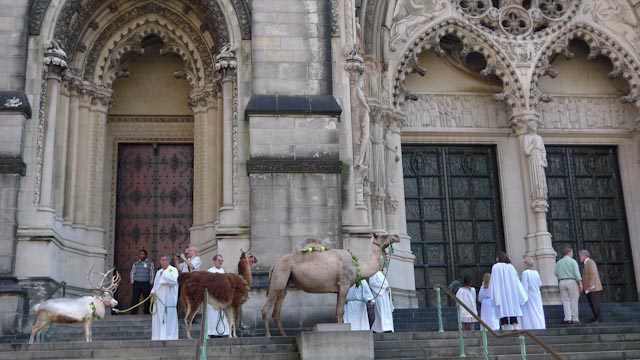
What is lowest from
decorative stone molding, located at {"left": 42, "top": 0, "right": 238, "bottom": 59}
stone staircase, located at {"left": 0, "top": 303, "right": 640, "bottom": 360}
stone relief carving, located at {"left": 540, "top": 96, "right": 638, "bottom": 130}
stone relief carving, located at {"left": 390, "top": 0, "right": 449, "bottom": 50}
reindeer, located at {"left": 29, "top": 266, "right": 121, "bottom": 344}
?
stone staircase, located at {"left": 0, "top": 303, "right": 640, "bottom": 360}

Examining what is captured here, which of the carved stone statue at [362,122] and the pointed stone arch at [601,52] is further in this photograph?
the pointed stone arch at [601,52]

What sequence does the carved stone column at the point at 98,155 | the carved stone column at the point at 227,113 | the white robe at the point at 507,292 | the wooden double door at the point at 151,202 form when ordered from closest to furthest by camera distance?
the white robe at the point at 507,292, the carved stone column at the point at 227,113, the carved stone column at the point at 98,155, the wooden double door at the point at 151,202

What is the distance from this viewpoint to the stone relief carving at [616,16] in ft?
68.6

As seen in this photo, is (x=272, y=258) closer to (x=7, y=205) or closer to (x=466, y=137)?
(x=7, y=205)

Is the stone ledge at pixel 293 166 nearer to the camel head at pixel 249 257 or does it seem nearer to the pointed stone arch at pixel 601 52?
the camel head at pixel 249 257

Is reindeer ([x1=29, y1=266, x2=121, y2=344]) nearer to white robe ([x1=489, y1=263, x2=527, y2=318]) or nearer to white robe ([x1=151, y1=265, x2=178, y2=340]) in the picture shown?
white robe ([x1=151, y1=265, x2=178, y2=340])

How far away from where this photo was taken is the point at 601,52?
20.8 m

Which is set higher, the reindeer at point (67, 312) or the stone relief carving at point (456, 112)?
the stone relief carving at point (456, 112)

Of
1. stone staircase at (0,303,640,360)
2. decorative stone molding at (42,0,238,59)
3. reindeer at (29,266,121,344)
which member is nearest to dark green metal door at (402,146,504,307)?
decorative stone molding at (42,0,238,59)

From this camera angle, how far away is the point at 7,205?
15258 millimetres

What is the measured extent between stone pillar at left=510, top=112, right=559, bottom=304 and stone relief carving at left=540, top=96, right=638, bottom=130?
31.6 inches

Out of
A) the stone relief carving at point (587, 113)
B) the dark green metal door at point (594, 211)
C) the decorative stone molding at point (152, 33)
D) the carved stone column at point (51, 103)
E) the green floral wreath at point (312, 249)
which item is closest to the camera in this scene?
the green floral wreath at point (312, 249)

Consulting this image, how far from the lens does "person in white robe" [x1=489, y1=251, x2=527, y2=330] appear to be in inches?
580

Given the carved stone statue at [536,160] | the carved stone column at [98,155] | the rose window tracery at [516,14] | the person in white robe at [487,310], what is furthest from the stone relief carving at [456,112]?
the carved stone column at [98,155]
